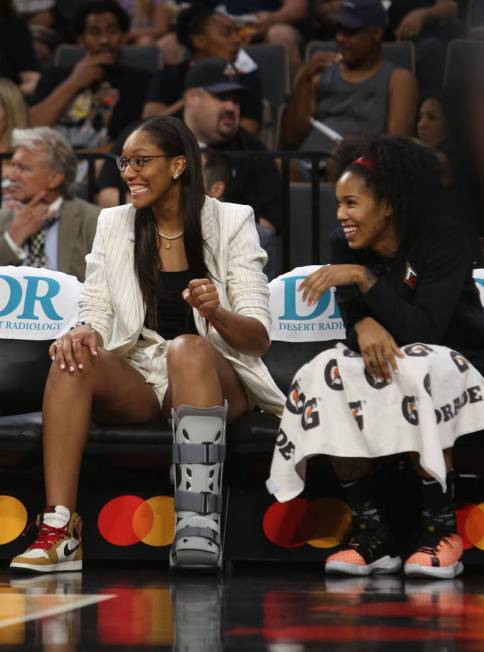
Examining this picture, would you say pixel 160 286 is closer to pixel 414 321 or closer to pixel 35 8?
pixel 414 321

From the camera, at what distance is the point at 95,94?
755 centimetres

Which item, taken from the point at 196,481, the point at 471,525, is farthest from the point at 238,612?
the point at 471,525

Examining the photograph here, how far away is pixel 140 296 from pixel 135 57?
427 centimetres

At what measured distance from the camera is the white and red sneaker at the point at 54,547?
3910 mm

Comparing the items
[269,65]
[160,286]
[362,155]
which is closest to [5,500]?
[160,286]

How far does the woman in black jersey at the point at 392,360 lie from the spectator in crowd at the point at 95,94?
334 centimetres

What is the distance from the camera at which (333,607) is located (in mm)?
3295

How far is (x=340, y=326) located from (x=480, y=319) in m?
0.64

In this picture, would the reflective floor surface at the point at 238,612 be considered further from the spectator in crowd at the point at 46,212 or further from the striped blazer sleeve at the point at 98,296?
the spectator in crowd at the point at 46,212

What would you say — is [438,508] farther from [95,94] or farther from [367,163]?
[95,94]

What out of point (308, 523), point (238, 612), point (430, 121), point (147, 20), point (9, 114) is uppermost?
point (147, 20)

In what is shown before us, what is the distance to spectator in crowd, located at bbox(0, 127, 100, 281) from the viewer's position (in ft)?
18.8

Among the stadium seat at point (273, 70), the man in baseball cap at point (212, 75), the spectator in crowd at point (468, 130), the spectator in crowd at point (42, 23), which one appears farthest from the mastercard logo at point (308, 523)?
the spectator in crowd at point (42, 23)

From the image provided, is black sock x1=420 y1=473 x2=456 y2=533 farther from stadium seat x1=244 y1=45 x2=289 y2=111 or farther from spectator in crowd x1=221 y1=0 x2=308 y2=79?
spectator in crowd x1=221 y1=0 x2=308 y2=79
